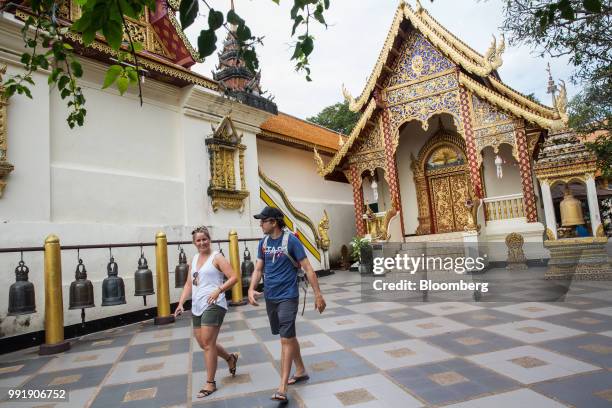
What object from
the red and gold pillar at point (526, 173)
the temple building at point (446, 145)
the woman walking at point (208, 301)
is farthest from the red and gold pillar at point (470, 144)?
the woman walking at point (208, 301)

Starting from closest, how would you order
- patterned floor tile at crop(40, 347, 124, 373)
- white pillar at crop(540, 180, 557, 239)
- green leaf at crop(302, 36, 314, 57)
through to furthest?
green leaf at crop(302, 36, 314, 57), patterned floor tile at crop(40, 347, 124, 373), white pillar at crop(540, 180, 557, 239)

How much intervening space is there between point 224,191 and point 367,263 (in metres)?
4.97

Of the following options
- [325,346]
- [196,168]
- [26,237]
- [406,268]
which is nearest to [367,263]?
[406,268]

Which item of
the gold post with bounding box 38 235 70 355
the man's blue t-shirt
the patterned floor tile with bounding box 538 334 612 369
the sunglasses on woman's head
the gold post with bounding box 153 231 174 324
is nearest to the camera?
the man's blue t-shirt

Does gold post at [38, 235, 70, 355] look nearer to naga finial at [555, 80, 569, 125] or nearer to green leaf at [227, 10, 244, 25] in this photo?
green leaf at [227, 10, 244, 25]

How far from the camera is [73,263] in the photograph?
6.02 m

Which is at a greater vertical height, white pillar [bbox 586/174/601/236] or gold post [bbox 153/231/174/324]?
white pillar [bbox 586/174/601/236]

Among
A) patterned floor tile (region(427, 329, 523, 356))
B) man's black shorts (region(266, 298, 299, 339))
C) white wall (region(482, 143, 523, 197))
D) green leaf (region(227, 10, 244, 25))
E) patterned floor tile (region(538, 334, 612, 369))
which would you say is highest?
white wall (region(482, 143, 523, 197))

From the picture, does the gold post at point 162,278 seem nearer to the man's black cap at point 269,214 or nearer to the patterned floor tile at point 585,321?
the man's black cap at point 269,214

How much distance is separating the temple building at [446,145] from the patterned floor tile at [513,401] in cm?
664

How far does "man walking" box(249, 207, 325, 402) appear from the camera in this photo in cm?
317

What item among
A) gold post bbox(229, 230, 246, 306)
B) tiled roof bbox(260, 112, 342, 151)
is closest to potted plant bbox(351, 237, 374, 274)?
tiled roof bbox(260, 112, 342, 151)

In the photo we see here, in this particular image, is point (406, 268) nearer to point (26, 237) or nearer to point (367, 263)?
point (367, 263)

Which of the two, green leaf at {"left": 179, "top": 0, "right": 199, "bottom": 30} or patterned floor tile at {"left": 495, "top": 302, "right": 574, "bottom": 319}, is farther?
patterned floor tile at {"left": 495, "top": 302, "right": 574, "bottom": 319}
